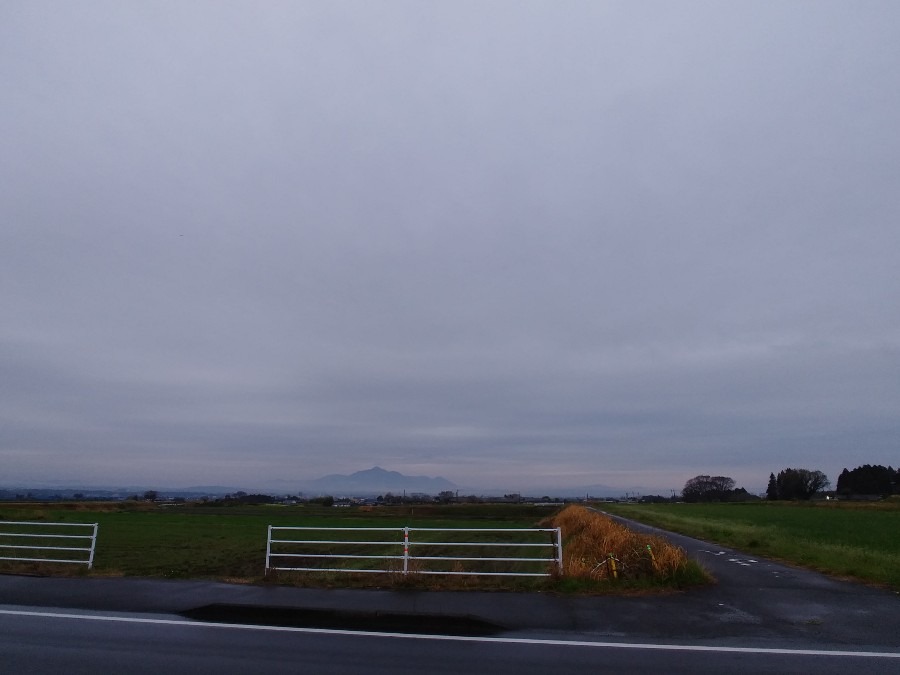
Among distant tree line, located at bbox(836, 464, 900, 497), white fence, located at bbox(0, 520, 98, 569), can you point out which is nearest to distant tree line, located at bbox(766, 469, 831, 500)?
distant tree line, located at bbox(836, 464, 900, 497)

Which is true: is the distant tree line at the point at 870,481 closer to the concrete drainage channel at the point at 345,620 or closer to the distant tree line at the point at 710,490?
the distant tree line at the point at 710,490

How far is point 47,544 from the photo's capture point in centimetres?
2570

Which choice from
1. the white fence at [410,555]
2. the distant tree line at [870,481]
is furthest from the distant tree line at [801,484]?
the white fence at [410,555]

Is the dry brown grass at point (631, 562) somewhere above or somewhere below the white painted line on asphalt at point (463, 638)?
above

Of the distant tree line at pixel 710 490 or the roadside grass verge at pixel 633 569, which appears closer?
the roadside grass verge at pixel 633 569

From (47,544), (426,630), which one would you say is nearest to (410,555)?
(47,544)

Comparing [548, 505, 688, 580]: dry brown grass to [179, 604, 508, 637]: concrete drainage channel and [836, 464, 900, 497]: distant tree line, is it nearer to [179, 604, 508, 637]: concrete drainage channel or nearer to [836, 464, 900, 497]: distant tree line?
[179, 604, 508, 637]: concrete drainage channel

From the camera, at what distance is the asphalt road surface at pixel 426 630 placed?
275 inches

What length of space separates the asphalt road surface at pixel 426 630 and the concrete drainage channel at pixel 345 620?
0.9 inches

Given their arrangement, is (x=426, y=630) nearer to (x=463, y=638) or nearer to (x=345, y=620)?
(x=463, y=638)

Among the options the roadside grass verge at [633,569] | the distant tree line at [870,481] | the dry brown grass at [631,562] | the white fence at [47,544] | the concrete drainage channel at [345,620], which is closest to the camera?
the concrete drainage channel at [345,620]

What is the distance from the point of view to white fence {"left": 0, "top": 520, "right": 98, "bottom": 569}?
43.3 feet

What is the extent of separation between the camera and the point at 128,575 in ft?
41.6

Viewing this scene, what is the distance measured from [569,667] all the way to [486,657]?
3.33 ft
